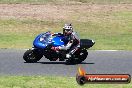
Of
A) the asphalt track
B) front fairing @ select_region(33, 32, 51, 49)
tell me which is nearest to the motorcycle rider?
front fairing @ select_region(33, 32, 51, 49)

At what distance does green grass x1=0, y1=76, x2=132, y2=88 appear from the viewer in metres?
A: 12.5

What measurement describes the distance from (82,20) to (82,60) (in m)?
14.9

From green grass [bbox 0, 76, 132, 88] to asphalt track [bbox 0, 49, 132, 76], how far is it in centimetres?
117

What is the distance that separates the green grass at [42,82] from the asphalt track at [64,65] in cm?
117

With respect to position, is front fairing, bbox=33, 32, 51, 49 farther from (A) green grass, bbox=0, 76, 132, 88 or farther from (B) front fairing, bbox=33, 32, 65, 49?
(A) green grass, bbox=0, 76, 132, 88

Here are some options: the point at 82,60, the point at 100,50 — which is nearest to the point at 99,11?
the point at 100,50

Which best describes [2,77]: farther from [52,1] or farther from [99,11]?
[52,1]

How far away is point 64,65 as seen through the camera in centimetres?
1728

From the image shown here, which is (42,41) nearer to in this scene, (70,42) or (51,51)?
(51,51)

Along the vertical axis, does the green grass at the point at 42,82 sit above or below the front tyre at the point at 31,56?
above

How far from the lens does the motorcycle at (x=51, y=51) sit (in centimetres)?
1741

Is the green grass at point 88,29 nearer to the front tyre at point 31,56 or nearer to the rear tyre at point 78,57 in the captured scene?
the rear tyre at point 78,57

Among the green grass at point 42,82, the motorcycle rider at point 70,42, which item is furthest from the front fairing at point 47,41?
the green grass at point 42,82

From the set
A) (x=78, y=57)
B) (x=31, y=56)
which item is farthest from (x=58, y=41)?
(x=31, y=56)
